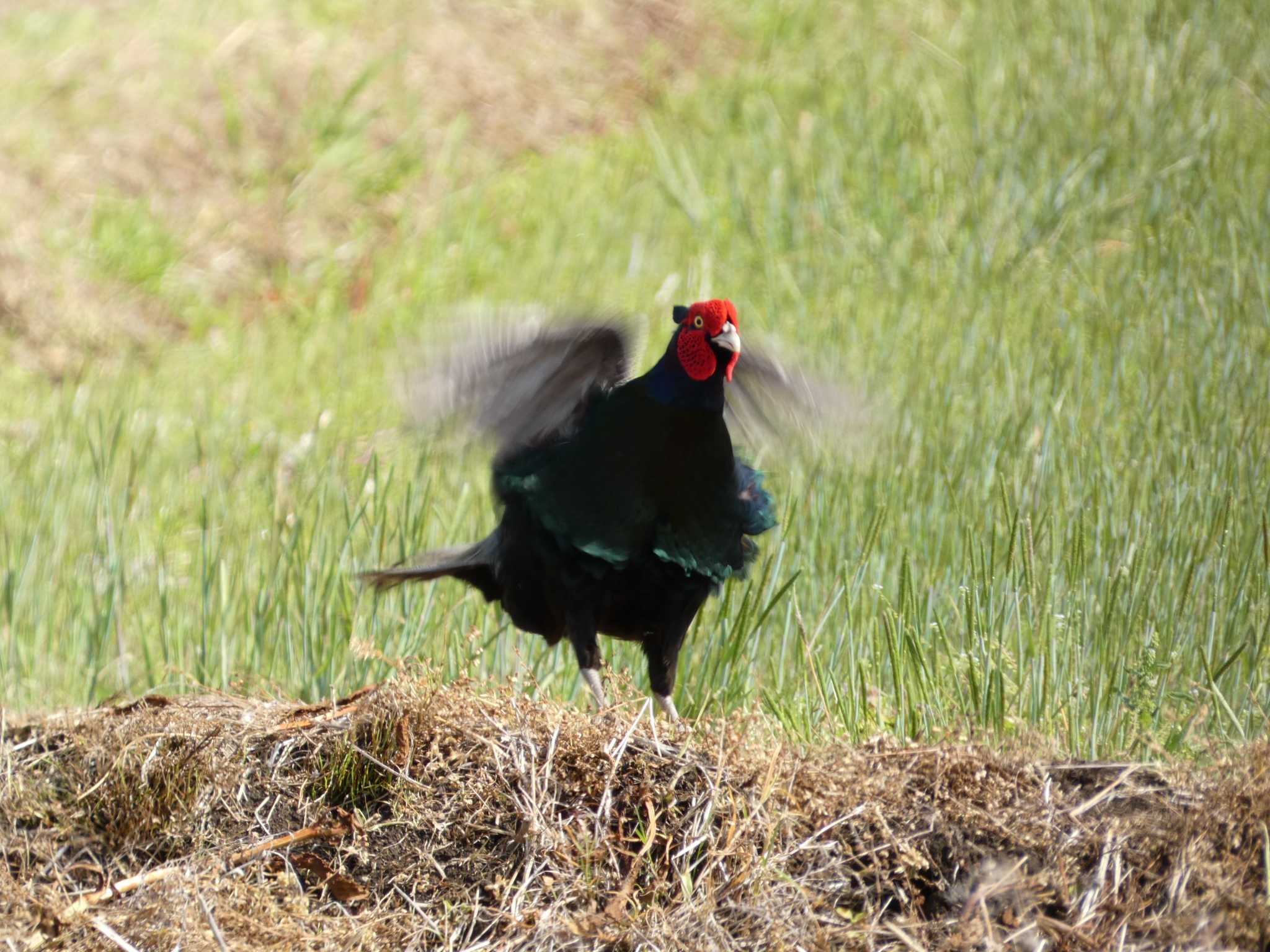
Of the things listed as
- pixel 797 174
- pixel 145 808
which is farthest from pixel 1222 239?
pixel 145 808

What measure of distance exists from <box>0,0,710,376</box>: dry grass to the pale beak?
4751 mm

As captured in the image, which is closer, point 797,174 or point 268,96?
point 797,174

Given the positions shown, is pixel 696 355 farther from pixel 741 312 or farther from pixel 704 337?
pixel 741 312

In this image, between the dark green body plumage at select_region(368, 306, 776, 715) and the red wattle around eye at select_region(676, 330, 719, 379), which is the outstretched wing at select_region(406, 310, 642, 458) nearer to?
Answer: the dark green body plumage at select_region(368, 306, 776, 715)

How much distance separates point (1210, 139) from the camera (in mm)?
5781

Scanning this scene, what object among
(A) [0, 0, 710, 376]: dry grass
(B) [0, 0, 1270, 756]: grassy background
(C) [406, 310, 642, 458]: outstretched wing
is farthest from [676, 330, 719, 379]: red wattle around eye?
(A) [0, 0, 710, 376]: dry grass

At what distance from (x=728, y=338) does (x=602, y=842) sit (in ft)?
3.27

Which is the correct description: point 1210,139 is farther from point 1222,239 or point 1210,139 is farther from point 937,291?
point 937,291

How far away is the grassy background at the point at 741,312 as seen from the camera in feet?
9.87

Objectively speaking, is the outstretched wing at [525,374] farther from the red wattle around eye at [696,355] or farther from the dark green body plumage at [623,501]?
the red wattle around eye at [696,355]

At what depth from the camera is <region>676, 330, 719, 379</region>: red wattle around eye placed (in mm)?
2584

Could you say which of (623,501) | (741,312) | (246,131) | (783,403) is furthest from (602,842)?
(246,131)

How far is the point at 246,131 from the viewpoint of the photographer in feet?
25.3

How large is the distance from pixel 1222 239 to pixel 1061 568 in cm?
257
